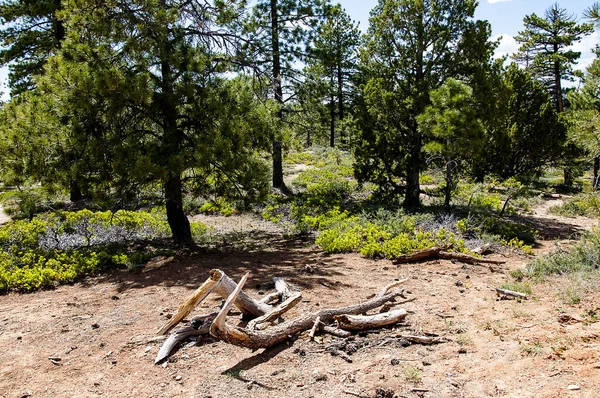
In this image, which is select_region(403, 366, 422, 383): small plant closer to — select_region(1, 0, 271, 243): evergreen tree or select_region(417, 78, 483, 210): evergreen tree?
select_region(1, 0, 271, 243): evergreen tree

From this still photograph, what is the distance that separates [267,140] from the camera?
899cm

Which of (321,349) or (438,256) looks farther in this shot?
(438,256)

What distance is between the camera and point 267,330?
4199 millimetres

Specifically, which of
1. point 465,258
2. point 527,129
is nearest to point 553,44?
point 527,129

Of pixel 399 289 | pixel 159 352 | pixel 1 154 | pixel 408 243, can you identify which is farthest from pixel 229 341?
pixel 1 154

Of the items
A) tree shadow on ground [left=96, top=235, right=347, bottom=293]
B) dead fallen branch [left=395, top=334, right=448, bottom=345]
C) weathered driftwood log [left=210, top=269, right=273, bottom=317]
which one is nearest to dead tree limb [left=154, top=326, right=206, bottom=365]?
weathered driftwood log [left=210, top=269, right=273, bottom=317]

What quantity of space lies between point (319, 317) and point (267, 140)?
5.17 meters

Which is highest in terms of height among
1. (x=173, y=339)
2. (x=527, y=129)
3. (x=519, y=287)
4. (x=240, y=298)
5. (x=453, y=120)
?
(x=527, y=129)

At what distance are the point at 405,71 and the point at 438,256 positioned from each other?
261 inches

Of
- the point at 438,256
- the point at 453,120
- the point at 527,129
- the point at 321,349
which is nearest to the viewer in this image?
the point at 321,349

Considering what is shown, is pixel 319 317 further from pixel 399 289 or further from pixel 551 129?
pixel 551 129

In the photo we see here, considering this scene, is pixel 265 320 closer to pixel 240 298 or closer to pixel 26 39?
pixel 240 298

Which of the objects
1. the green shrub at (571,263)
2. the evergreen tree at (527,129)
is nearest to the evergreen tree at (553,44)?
the evergreen tree at (527,129)

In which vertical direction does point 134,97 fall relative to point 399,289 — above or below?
above
